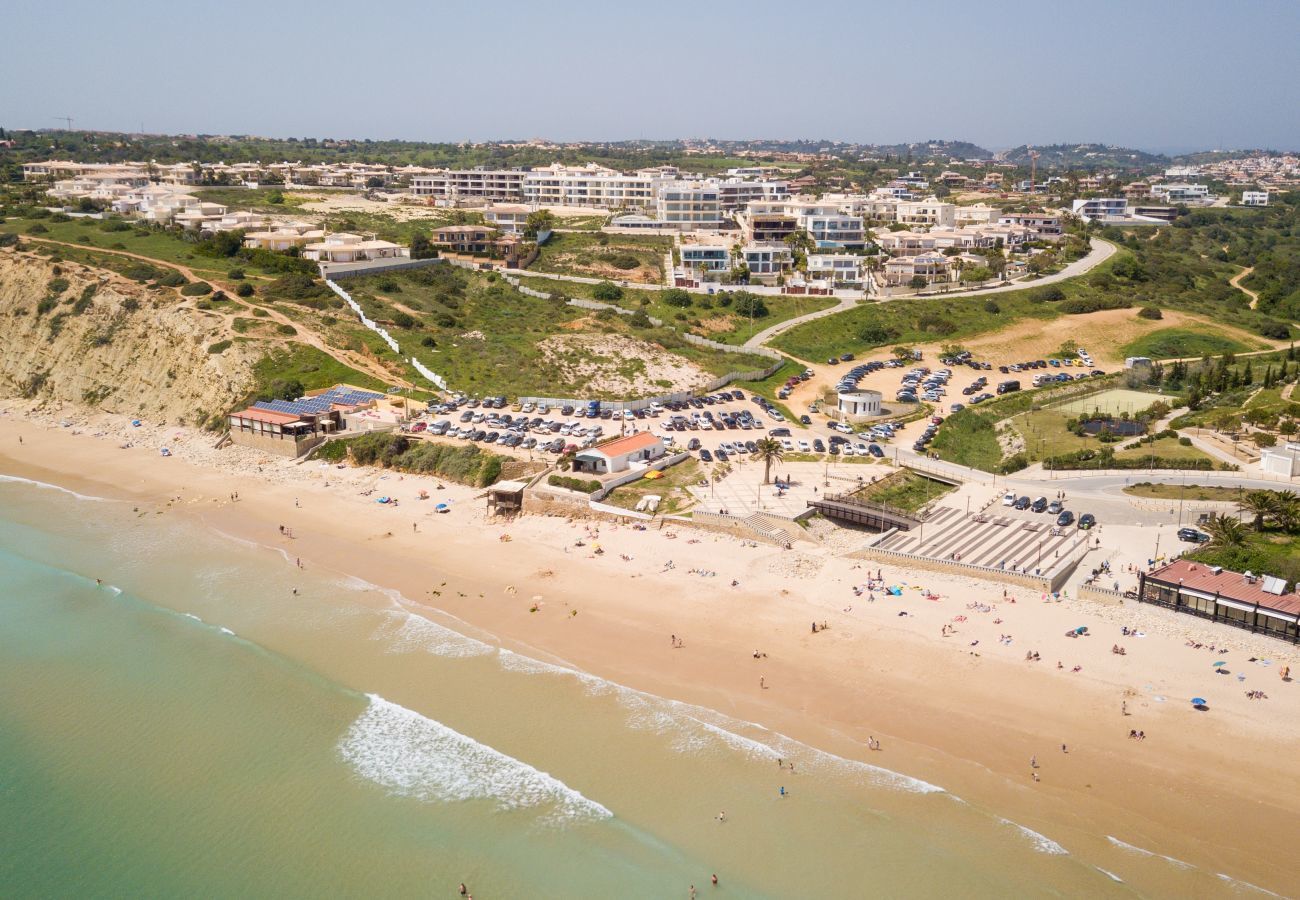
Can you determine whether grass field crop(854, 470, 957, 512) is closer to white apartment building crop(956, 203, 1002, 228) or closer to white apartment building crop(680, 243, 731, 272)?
white apartment building crop(680, 243, 731, 272)

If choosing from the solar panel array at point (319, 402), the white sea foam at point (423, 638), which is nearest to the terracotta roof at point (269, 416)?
the solar panel array at point (319, 402)

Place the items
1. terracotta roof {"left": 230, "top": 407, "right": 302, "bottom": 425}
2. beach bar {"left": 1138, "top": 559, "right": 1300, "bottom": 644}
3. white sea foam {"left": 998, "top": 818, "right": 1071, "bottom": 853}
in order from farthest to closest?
terracotta roof {"left": 230, "top": 407, "right": 302, "bottom": 425} → beach bar {"left": 1138, "top": 559, "right": 1300, "bottom": 644} → white sea foam {"left": 998, "top": 818, "right": 1071, "bottom": 853}

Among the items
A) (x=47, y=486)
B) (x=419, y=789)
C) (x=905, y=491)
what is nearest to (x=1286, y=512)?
(x=905, y=491)

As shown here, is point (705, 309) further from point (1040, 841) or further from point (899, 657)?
point (1040, 841)

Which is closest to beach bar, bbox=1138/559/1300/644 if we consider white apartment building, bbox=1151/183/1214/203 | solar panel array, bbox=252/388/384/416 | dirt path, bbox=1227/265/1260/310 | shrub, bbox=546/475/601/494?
shrub, bbox=546/475/601/494

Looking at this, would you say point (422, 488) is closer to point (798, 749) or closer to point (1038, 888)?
point (798, 749)
